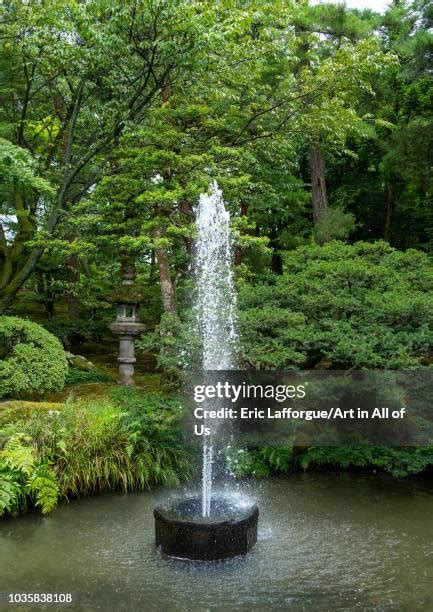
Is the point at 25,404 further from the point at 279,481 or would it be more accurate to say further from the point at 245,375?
the point at 279,481

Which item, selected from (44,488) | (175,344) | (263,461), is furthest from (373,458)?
(44,488)

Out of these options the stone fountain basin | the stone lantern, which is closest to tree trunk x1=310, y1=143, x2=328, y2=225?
the stone lantern

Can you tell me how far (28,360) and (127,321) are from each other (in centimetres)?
218

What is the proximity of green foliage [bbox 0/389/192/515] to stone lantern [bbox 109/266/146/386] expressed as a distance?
251 cm

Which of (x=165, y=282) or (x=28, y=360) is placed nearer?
(x=28, y=360)

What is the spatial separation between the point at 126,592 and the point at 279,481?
375 centimetres

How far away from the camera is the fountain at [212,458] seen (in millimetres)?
5199

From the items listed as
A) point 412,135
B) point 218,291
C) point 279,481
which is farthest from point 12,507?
point 412,135

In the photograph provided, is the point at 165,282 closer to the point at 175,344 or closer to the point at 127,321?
the point at 127,321

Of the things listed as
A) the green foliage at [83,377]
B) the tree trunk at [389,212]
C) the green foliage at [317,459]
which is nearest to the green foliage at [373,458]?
the green foliage at [317,459]

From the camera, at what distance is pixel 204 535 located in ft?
17.0

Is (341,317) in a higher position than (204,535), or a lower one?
higher

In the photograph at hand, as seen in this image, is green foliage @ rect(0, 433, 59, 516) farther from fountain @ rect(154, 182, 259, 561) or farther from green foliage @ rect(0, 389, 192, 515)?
fountain @ rect(154, 182, 259, 561)

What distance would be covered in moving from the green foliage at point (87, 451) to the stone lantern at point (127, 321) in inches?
98.9
